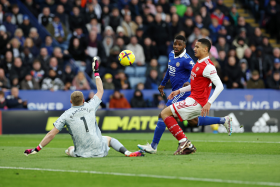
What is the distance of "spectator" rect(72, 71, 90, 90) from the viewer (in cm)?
1931

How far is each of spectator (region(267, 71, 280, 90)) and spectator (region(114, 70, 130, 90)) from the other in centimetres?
679

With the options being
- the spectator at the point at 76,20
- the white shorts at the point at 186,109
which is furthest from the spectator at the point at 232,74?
the white shorts at the point at 186,109

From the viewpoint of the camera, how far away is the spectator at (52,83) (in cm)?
1888

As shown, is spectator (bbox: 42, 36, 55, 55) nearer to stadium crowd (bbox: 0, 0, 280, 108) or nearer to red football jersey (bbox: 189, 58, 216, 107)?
stadium crowd (bbox: 0, 0, 280, 108)

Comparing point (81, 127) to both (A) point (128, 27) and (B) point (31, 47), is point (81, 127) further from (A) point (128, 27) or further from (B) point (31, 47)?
(A) point (128, 27)

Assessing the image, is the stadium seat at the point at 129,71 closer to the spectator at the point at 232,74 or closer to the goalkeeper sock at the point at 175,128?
the spectator at the point at 232,74

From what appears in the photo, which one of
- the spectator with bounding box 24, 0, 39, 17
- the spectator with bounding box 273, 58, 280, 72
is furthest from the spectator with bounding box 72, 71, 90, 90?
the spectator with bounding box 273, 58, 280, 72

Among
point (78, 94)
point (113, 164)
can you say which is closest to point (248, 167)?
point (113, 164)

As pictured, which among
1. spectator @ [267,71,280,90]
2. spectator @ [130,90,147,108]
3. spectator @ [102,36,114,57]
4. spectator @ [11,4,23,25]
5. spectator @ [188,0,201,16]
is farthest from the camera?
spectator @ [188,0,201,16]

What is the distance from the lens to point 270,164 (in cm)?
742

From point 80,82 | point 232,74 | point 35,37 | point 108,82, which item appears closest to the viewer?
point 80,82

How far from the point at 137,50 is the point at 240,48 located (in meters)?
5.24

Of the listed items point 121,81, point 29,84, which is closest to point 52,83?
point 29,84

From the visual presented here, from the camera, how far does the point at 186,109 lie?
9.06 m
